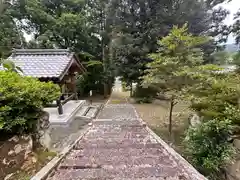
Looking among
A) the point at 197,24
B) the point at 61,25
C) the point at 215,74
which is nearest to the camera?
the point at 215,74

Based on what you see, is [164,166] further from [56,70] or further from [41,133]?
[56,70]

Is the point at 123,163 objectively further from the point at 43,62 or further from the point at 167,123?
the point at 43,62

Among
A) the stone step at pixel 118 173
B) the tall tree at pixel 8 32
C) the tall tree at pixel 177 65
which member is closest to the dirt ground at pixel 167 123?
the tall tree at pixel 177 65

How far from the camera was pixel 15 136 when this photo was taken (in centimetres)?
408

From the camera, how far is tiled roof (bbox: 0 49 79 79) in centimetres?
891

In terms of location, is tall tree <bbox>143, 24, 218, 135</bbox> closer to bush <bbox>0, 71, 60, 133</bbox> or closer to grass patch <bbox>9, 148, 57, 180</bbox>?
bush <bbox>0, 71, 60, 133</bbox>

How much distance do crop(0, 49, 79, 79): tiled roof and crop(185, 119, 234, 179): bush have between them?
6575 millimetres

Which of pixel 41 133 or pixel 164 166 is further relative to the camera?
pixel 41 133

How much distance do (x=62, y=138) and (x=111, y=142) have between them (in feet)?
8.54

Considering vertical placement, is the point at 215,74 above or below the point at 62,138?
above

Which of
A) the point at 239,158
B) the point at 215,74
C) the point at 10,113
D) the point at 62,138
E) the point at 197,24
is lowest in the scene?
the point at 62,138

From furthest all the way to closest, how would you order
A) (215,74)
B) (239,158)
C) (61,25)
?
1. (61,25)
2. (215,74)
3. (239,158)

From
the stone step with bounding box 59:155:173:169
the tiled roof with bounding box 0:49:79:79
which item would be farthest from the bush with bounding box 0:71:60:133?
the tiled roof with bounding box 0:49:79:79

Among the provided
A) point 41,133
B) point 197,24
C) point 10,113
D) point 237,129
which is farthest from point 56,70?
point 197,24
